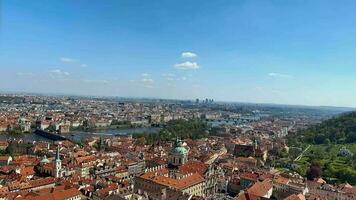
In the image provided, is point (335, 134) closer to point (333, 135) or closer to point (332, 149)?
point (333, 135)

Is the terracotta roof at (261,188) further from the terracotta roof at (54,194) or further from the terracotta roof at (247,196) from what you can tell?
the terracotta roof at (54,194)

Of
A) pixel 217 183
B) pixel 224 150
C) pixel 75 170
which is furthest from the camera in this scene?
pixel 224 150

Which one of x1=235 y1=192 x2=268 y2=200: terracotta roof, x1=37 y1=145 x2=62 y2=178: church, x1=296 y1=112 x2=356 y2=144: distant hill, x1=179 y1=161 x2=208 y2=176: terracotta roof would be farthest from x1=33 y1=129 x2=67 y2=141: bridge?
x1=296 y1=112 x2=356 y2=144: distant hill

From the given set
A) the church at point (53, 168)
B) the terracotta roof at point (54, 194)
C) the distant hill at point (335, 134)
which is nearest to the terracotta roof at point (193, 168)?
the terracotta roof at point (54, 194)

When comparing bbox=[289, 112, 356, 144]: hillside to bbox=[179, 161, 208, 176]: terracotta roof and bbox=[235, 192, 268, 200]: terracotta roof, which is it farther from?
bbox=[235, 192, 268, 200]: terracotta roof

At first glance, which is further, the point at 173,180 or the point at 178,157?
the point at 178,157

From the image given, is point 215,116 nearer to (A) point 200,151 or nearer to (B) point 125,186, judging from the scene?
(A) point 200,151

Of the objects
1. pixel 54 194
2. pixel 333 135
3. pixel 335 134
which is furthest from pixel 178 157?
pixel 335 134

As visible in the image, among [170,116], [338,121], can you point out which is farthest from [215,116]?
[338,121]
